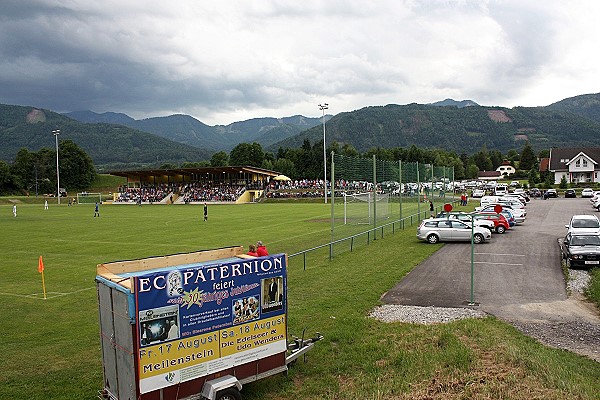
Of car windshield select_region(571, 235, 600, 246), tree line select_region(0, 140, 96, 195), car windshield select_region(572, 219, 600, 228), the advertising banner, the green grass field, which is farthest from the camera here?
tree line select_region(0, 140, 96, 195)

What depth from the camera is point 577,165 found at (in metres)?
98.8

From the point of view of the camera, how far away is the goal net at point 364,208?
96.5 feet

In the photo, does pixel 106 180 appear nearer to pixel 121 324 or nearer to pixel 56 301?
pixel 56 301

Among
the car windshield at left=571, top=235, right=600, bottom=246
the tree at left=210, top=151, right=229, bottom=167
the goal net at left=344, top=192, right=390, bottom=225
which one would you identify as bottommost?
the car windshield at left=571, top=235, right=600, bottom=246

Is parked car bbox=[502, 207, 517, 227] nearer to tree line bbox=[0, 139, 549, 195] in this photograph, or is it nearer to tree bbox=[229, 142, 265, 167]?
tree line bbox=[0, 139, 549, 195]

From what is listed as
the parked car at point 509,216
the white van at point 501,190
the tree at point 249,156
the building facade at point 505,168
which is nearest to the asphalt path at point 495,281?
the parked car at point 509,216

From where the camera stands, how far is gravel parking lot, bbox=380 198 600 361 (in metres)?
12.9

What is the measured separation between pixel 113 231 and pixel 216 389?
3476cm

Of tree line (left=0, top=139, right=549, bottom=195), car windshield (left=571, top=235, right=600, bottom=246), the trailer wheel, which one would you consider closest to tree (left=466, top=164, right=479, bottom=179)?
tree line (left=0, top=139, right=549, bottom=195)

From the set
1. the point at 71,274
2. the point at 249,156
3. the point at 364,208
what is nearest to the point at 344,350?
the point at 71,274

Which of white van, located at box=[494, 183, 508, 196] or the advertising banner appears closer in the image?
the advertising banner

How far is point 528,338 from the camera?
1184 cm

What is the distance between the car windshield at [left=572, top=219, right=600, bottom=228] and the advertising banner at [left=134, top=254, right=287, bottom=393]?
22278 millimetres

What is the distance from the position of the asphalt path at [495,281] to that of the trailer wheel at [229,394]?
798 cm
